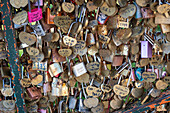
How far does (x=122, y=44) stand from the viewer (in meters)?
1.63

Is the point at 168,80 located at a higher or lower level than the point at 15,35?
lower

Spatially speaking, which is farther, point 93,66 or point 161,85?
point 161,85

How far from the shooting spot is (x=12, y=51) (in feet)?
4.92

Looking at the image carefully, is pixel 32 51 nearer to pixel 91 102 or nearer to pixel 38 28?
pixel 38 28

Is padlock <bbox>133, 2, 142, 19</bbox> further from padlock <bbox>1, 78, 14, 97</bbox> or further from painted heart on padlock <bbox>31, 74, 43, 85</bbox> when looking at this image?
padlock <bbox>1, 78, 14, 97</bbox>

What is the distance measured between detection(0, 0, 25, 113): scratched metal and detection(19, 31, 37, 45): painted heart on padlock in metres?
0.06

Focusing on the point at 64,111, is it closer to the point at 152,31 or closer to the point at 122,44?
the point at 122,44

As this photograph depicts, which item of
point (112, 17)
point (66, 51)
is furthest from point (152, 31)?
point (66, 51)

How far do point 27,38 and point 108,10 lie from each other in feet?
1.97

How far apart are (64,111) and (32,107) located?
0.26 metres

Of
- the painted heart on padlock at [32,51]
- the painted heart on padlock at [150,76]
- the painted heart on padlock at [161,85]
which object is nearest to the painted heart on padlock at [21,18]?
the painted heart on padlock at [32,51]

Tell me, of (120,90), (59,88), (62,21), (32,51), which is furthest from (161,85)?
(32,51)

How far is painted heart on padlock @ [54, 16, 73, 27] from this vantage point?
58.1 inches

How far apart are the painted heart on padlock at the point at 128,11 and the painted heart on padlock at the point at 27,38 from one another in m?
0.65
